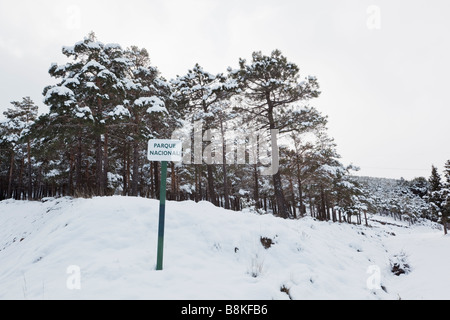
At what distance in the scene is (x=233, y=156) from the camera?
27.4 m

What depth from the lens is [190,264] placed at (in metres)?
4.63

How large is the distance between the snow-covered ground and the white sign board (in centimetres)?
203

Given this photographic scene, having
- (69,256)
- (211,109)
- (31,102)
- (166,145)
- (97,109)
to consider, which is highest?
(31,102)

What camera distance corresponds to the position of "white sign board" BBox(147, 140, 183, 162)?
4.23 meters

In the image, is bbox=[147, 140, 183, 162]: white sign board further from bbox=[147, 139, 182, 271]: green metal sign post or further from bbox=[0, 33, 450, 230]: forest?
bbox=[0, 33, 450, 230]: forest

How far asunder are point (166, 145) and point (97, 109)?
13407 mm

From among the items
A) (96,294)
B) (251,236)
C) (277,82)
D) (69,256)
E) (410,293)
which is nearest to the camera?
(96,294)

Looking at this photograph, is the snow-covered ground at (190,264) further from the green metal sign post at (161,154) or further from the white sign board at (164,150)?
the white sign board at (164,150)

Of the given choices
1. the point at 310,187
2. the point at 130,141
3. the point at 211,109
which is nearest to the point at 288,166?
the point at 310,187

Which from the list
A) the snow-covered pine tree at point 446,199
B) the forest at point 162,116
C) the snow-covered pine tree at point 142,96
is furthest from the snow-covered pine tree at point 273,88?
the snow-covered pine tree at point 446,199

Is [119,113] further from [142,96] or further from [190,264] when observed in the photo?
[190,264]

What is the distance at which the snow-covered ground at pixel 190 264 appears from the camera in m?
3.66

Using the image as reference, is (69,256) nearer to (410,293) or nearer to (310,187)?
(410,293)

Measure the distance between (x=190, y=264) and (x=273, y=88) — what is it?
13248 millimetres
